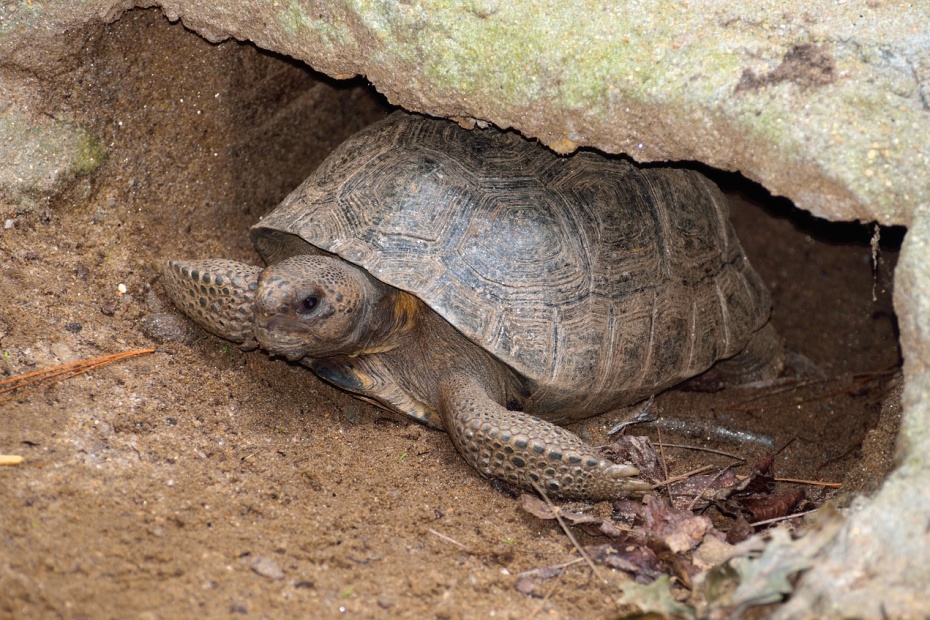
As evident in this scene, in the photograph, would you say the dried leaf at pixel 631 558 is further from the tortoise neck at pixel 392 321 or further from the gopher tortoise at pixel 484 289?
the tortoise neck at pixel 392 321

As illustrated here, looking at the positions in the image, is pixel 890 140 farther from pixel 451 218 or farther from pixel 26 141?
pixel 26 141

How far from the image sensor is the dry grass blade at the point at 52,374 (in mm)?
3273

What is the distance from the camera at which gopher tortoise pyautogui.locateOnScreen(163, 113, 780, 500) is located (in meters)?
3.64

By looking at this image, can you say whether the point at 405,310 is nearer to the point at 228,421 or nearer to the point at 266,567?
the point at 228,421

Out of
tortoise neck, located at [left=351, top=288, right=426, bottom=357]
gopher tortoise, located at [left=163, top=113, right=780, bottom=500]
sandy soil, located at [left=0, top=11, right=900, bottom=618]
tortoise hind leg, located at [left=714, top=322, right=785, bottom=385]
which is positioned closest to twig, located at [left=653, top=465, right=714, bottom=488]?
gopher tortoise, located at [left=163, top=113, right=780, bottom=500]

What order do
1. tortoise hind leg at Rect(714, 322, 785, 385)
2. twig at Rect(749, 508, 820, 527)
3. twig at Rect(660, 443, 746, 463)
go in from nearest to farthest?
twig at Rect(749, 508, 820, 527) < twig at Rect(660, 443, 746, 463) < tortoise hind leg at Rect(714, 322, 785, 385)

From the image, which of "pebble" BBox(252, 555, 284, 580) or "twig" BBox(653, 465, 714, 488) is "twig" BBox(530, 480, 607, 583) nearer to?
"twig" BBox(653, 465, 714, 488)

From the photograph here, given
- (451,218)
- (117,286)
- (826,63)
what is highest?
(826,63)

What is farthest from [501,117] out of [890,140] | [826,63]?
[890,140]

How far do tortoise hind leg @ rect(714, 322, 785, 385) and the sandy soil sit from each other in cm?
16

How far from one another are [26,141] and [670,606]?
345cm

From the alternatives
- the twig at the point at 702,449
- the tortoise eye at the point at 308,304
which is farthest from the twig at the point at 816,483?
the tortoise eye at the point at 308,304

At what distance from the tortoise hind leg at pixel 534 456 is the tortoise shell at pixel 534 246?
0.28m

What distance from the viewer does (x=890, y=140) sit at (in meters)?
3.08
